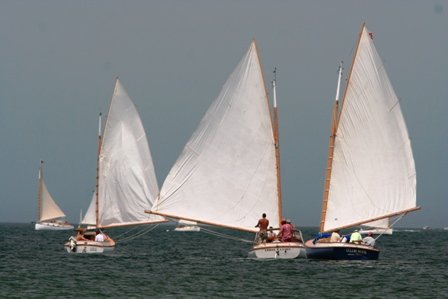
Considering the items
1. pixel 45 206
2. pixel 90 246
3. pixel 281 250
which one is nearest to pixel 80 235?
pixel 90 246

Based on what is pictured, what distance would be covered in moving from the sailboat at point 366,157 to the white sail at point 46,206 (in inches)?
4648

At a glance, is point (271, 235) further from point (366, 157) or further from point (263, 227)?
point (366, 157)

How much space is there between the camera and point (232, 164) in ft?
204

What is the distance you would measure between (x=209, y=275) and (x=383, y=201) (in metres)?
12.1

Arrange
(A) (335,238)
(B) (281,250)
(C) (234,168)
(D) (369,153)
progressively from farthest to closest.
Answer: (C) (234,168) → (D) (369,153) → (B) (281,250) → (A) (335,238)

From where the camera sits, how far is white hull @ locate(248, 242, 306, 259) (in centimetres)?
6022

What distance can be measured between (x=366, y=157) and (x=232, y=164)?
7.62m

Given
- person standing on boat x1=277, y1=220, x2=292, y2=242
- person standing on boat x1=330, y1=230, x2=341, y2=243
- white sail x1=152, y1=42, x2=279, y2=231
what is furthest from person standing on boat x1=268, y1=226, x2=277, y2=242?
person standing on boat x1=330, y1=230, x2=341, y2=243

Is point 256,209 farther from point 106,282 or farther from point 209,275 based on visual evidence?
point 106,282

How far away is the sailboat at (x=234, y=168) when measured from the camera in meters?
60.8

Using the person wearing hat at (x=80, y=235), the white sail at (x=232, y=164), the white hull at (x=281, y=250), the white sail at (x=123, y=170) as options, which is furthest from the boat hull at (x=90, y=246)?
the white hull at (x=281, y=250)

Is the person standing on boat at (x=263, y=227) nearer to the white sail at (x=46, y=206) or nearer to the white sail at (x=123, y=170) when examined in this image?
the white sail at (x=123, y=170)

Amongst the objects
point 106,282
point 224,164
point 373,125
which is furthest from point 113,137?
point 106,282

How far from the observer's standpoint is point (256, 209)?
Answer: 204 ft
